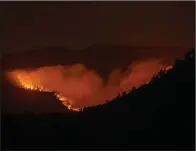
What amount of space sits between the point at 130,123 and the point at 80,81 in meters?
0.28

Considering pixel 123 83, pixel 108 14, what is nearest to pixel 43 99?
pixel 123 83

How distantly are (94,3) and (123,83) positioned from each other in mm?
367

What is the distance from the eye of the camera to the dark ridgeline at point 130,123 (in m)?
1.80

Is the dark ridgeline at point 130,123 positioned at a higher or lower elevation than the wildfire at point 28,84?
lower

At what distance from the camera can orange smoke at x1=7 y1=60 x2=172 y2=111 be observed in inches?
71.3

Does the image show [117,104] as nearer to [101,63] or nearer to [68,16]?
[101,63]

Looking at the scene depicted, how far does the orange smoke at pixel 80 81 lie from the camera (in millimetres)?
1812

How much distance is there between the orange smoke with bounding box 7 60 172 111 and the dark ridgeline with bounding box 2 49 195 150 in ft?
0.12

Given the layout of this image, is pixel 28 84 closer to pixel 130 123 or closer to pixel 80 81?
pixel 80 81

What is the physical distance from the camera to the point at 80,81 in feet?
5.99

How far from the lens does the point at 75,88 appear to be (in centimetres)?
183

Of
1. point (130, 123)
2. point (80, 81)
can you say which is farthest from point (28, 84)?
point (130, 123)

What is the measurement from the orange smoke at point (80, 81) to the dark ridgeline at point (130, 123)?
36 millimetres

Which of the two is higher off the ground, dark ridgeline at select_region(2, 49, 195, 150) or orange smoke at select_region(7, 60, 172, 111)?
orange smoke at select_region(7, 60, 172, 111)
